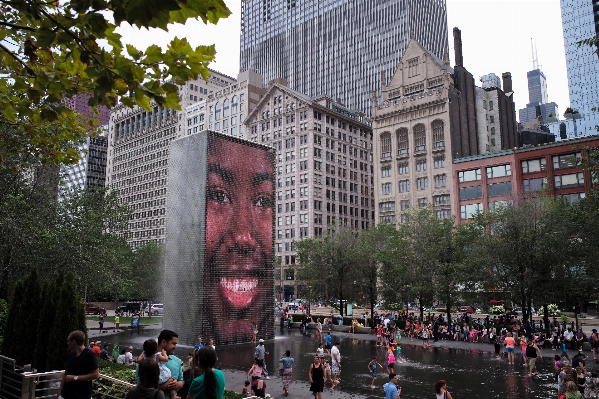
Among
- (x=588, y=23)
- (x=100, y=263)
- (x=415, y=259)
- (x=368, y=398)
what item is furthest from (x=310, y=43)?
(x=368, y=398)

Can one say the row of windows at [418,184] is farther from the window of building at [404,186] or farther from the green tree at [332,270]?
the green tree at [332,270]

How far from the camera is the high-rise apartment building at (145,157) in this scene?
130 m

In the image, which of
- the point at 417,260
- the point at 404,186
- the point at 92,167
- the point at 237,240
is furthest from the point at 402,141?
the point at 92,167

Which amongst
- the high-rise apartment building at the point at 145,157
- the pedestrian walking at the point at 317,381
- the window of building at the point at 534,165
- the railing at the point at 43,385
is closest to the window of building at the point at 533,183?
the window of building at the point at 534,165

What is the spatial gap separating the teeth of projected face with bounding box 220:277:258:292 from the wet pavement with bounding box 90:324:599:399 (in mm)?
3636

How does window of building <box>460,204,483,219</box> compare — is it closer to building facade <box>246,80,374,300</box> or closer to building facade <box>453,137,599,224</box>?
building facade <box>453,137,599,224</box>

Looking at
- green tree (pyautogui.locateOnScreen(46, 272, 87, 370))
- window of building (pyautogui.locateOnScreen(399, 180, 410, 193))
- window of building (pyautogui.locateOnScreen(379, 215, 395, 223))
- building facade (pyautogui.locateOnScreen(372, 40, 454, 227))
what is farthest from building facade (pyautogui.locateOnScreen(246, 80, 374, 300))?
green tree (pyautogui.locateOnScreen(46, 272, 87, 370))

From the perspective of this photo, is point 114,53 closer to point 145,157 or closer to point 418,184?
point 418,184

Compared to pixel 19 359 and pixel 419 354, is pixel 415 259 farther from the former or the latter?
pixel 19 359

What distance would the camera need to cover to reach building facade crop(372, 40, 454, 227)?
8025 cm

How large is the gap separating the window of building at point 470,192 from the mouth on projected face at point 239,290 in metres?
50.0

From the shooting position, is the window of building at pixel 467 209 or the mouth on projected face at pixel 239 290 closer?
the mouth on projected face at pixel 239 290

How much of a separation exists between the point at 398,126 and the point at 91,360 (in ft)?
269

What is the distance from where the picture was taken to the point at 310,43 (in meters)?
171
